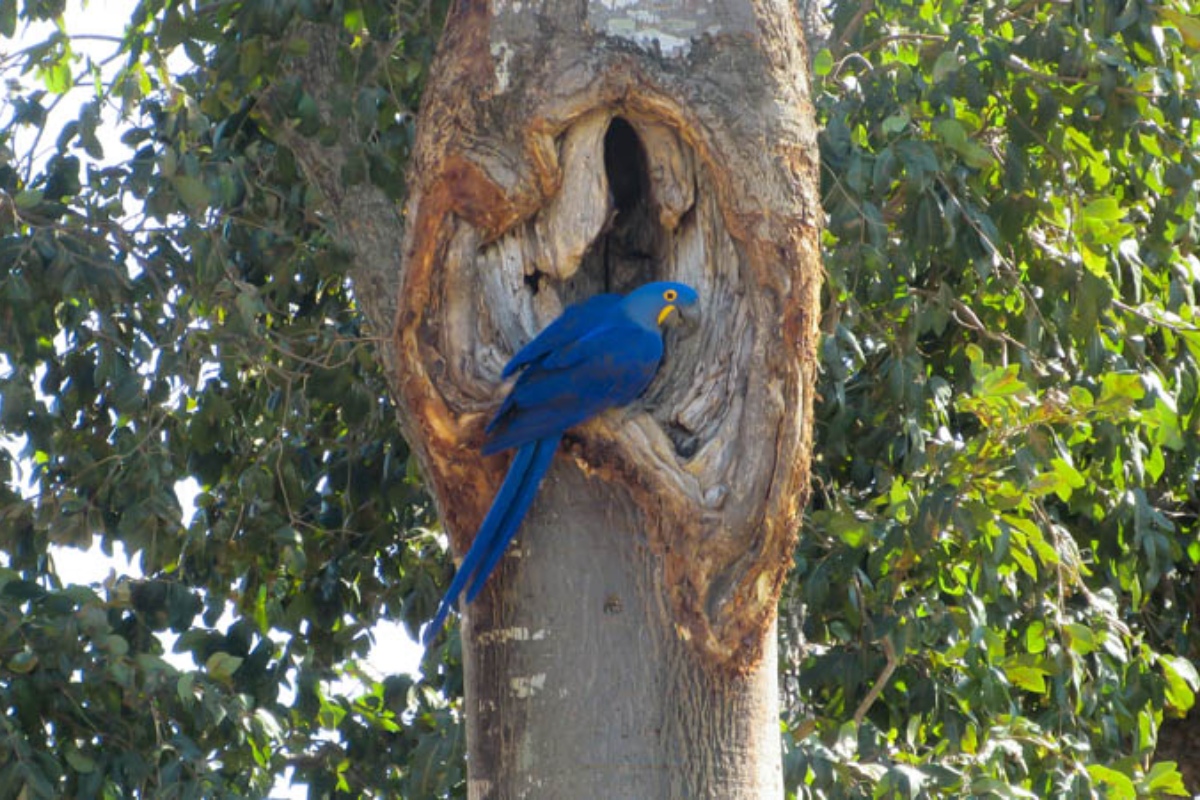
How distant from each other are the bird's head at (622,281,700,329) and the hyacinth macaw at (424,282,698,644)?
0.07 feet

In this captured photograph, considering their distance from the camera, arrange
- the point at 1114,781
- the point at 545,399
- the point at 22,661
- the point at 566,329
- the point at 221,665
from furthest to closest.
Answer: the point at 1114,781 → the point at 221,665 → the point at 22,661 → the point at 566,329 → the point at 545,399

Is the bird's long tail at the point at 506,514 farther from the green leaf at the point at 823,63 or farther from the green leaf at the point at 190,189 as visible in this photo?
the green leaf at the point at 823,63

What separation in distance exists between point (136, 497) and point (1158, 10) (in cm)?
258

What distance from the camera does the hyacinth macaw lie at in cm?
254

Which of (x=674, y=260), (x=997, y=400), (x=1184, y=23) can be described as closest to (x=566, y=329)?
(x=674, y=260)

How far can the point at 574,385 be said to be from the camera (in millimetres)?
2559

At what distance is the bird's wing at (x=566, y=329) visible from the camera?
8.63ft

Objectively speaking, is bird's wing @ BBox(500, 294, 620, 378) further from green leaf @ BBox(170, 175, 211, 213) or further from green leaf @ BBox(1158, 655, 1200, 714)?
green leaf @ BBox(1158, 655, 1200, 714)

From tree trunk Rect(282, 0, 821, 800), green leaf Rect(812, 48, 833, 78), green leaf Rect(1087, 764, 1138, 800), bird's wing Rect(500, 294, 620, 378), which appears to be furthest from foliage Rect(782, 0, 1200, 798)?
bird's wing Rect(500, 294, 620, 378)

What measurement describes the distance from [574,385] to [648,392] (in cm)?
19

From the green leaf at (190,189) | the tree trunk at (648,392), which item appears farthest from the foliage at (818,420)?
the tree trunk at (648,392)

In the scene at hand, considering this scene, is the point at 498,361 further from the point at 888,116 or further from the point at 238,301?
the point at 888,116

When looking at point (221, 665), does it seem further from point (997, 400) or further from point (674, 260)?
point (997, 400)

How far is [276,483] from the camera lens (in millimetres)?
4449
